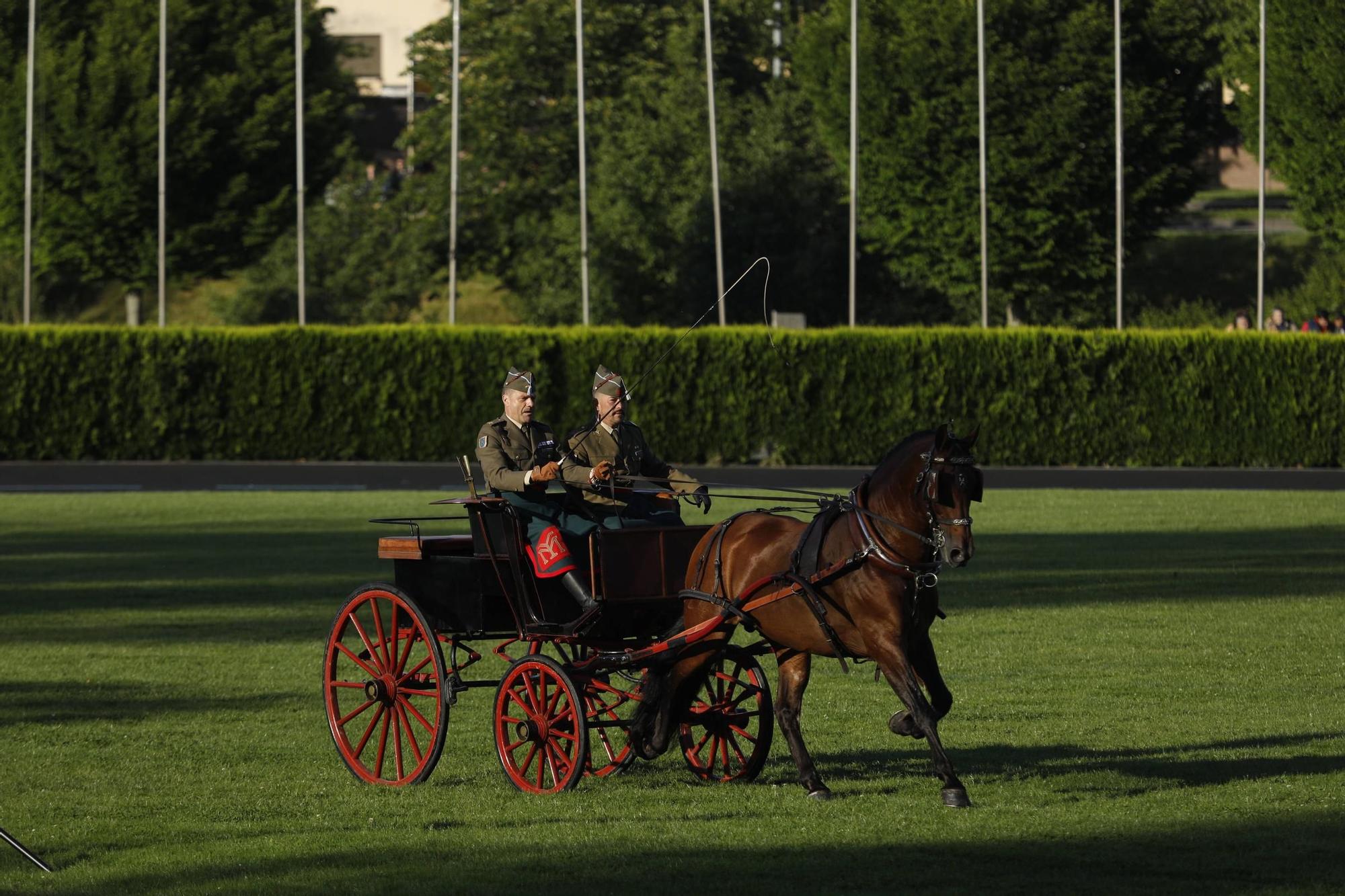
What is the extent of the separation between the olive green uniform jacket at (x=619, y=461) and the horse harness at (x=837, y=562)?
1.75 feet

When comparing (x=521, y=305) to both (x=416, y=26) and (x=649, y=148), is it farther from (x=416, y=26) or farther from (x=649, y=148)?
(x=416, y=26)

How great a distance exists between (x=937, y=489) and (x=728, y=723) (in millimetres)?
1886

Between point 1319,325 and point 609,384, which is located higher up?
point 1319,325

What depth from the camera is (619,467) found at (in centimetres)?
1020

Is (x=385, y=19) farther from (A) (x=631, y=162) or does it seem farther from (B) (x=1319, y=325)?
(B) (x=1319, y=325)

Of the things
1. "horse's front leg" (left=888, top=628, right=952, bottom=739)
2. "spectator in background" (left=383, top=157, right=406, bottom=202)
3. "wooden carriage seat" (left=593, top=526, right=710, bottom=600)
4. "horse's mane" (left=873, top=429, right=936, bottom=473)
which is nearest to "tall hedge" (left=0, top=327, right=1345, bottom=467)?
"spectator in background" (left=383, top=157, right=406, bottom=202)

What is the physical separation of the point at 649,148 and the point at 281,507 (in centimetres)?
2820

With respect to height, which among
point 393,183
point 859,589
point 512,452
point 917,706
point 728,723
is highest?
point 393,183

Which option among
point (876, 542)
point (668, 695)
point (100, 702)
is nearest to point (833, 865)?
point (876, 542)

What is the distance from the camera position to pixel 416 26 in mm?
89625

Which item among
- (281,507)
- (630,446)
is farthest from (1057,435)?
(630,446)

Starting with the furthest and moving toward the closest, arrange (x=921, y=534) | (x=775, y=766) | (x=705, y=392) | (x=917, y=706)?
(x=705, y=392) → (x=775, y=766) → (x=921, y=534) → (x=917, y=706)

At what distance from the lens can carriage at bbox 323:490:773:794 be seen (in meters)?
9.66

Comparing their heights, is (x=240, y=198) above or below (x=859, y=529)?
above
